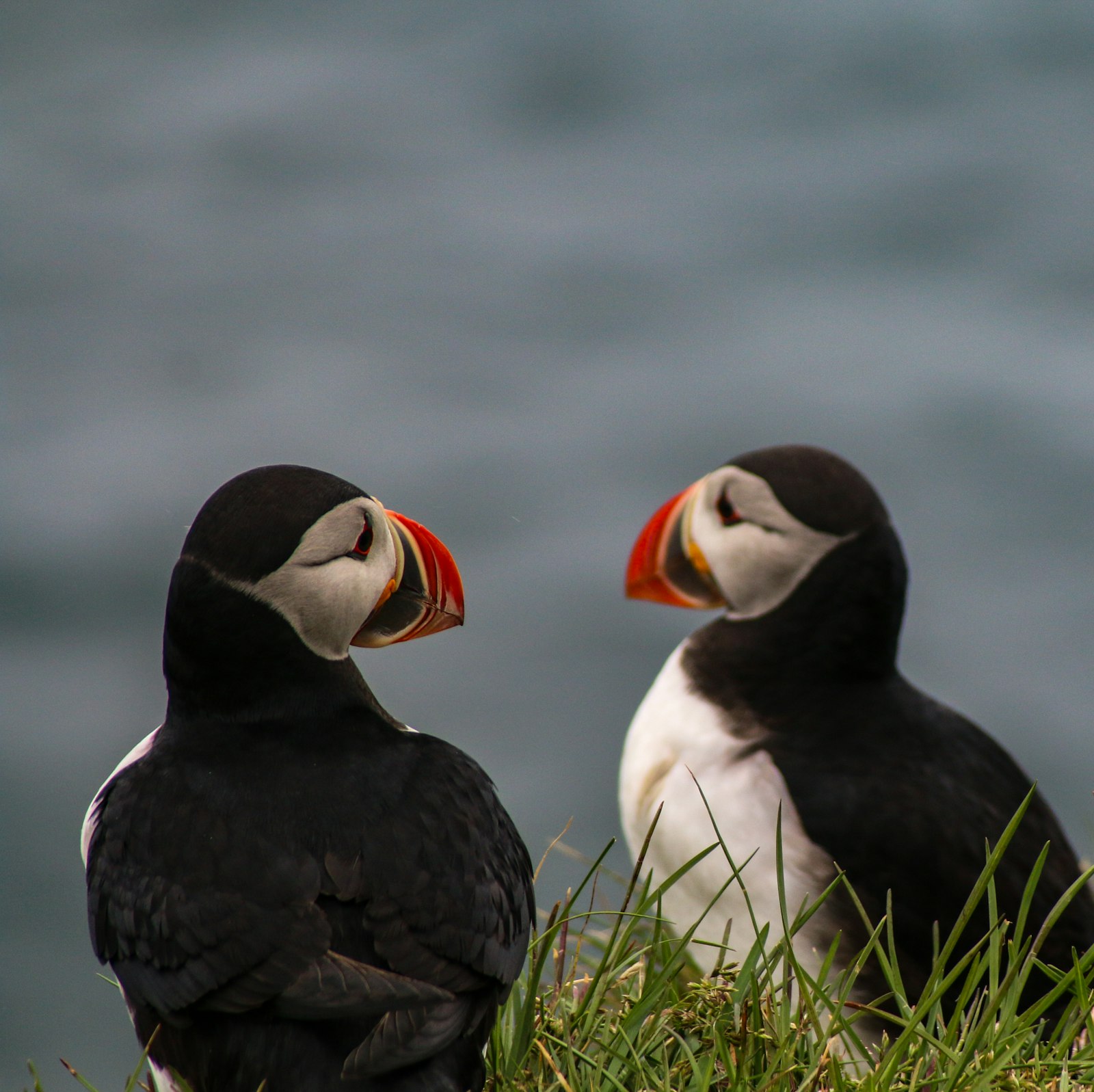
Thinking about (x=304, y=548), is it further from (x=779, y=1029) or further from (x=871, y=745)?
(x=871, y=745)

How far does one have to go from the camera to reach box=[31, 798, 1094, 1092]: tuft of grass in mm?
2371

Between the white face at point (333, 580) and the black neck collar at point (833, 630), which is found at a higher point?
the white face at point (333, 580)

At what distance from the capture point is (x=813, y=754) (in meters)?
3.99

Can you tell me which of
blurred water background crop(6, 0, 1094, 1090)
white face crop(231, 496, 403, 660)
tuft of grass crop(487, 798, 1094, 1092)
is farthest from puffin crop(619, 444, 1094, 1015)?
blurred water background crop(6, 0, 1094, 1090)

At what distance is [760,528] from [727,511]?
0.51ft

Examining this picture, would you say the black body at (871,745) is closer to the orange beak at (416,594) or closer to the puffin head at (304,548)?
the orange beak at (416,594)

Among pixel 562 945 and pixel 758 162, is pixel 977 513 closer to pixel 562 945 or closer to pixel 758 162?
pixel 758 162

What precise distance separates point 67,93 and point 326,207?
2278mm

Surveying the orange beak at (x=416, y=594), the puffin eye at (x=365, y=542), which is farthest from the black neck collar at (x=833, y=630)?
the puffin eye at (x=365, y=542)

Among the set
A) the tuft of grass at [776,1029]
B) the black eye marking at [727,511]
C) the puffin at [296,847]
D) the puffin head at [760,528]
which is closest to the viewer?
the puffin at [296,847]

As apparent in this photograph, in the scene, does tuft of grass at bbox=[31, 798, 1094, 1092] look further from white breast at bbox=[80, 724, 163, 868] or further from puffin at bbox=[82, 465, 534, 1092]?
white breast at bbox=[80, 724, 163, 868]

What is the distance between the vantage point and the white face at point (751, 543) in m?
4.17

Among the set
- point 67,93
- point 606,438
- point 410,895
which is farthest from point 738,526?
point 67,93

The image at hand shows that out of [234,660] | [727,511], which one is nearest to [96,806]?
[234,660]
